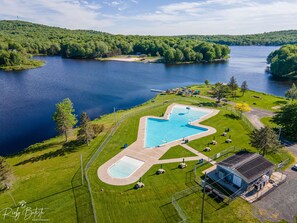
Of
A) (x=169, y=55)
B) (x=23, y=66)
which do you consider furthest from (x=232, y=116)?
(x=23, y=66)

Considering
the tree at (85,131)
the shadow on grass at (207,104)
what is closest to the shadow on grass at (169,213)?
the tree at (85,131)

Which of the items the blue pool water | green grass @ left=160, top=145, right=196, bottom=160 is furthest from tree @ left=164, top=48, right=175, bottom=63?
green grass @ left=160, top=145, right=196, bottom=160

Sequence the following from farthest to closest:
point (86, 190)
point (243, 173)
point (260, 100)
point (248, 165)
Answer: point (260, 100), point (248, 165), point (86, 190), point (243, 173)

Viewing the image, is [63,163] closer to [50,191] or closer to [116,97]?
[50,191]

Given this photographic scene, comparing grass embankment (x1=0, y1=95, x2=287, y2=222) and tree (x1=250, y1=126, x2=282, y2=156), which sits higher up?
tree (x1=250, y1=126, x2=282, y2=156)

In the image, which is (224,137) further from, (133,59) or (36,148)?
(133,59)
